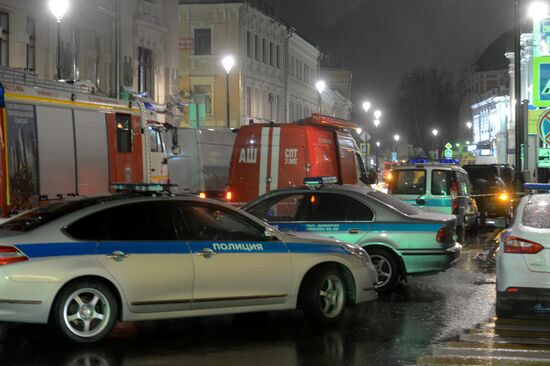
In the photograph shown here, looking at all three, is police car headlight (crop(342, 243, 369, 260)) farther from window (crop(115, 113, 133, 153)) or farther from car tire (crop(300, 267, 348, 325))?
window (crop(115, 113, 133, 153))

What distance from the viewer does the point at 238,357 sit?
752 cm

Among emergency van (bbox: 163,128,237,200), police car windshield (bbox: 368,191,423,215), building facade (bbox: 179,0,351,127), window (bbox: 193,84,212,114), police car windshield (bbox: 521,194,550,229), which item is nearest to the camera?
police car windshield (bbox: 521,194,550,229)

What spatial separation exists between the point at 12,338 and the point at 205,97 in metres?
36.4

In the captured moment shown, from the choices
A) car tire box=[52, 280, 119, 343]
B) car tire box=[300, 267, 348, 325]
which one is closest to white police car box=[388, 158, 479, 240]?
car tire box=[300, 267, 348, 325]

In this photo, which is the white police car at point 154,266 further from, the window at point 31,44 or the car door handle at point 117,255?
the window at point 31,44

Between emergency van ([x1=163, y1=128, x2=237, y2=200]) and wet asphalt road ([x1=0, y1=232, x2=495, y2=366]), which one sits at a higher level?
emergency van ([x1=163, y1=128, x2=237, y2=200])

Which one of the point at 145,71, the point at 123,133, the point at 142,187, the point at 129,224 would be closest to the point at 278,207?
the point at 142,187

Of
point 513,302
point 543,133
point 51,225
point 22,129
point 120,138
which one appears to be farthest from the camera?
point 543,133

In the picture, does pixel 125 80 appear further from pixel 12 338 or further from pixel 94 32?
pixel 12 338

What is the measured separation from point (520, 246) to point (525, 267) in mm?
222

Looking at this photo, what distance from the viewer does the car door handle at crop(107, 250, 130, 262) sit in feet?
26.1

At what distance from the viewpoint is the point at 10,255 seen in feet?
25.2

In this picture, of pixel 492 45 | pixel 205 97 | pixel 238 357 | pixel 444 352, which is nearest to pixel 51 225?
pixel 238 357

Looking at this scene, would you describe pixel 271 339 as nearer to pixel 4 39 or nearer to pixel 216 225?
pixel 216 225
